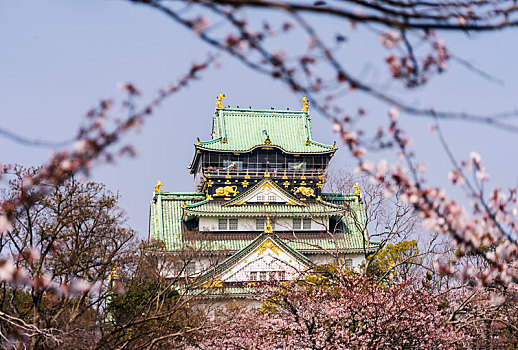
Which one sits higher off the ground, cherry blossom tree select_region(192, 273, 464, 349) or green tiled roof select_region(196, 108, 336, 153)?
green tiled roof select_region(196, 108, 336, 153)

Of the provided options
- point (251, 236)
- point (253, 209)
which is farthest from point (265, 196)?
point (251, 236)

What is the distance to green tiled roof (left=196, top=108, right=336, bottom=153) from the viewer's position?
45156 millimetres

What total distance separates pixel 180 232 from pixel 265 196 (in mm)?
5622

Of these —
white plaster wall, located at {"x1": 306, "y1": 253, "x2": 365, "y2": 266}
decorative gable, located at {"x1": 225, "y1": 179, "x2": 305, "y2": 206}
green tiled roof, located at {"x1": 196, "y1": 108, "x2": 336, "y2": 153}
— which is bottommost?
white plaster wall, located at {"x1": 306, "y1": 253, "x2": 365, "y2": 266}

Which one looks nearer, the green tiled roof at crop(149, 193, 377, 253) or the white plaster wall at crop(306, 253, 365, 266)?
the white plaster wall at crop(306, 253, 365, 266)

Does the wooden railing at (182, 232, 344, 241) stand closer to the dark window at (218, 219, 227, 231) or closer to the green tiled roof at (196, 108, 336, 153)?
the dark window at (218, 219, 227, 231)

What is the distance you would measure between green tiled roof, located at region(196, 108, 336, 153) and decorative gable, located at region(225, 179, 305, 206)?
2.96 meters

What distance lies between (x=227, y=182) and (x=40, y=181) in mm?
36929

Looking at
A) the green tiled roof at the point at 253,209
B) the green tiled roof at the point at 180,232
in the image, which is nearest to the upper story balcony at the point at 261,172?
the green tiled roof at the point at 180,232

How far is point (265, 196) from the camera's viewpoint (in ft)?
141

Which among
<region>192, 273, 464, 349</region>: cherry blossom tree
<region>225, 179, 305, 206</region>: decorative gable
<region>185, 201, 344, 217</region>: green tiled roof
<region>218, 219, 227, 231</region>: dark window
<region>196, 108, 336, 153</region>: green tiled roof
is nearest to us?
<region>192, 273, 464, 349</region>: cherry blossom tree

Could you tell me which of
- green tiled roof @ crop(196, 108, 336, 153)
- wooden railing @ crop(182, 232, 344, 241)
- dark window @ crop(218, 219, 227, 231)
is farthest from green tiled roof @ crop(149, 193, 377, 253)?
green tiled roof @ crop(196, 108, 336, 153)

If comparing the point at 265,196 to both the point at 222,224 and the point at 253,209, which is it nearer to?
the point at 253,209

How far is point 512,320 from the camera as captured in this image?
22.9 metres
